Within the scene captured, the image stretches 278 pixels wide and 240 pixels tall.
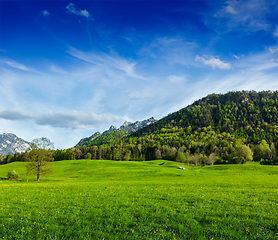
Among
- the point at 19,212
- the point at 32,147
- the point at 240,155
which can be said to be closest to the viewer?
the point at 19,212

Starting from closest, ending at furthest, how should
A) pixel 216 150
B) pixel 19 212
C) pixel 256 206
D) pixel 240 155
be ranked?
pixel 19 212 < pixel 256 206 < pixel 240 155 < pixel 216 150

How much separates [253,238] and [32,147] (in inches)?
2466

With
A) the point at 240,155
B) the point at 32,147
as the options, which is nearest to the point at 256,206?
the point at 32,147

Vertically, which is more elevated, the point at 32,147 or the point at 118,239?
the point at 32,147

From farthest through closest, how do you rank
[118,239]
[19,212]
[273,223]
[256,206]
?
[256,206]
[19,212]
[273,223]
[118,239]

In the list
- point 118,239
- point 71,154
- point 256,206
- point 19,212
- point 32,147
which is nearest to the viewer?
point 118,239

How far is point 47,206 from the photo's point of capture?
16.2m

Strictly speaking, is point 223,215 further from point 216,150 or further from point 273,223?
point 216,150

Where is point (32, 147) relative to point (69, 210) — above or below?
above

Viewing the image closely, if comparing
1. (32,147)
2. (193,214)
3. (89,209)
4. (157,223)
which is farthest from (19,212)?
(32,147)

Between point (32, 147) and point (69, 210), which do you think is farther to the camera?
point (32, 147)

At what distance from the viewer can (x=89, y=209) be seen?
14711 millimetres

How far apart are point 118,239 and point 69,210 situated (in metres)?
7.64

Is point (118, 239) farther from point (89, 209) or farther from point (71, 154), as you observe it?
point (71, 154)
